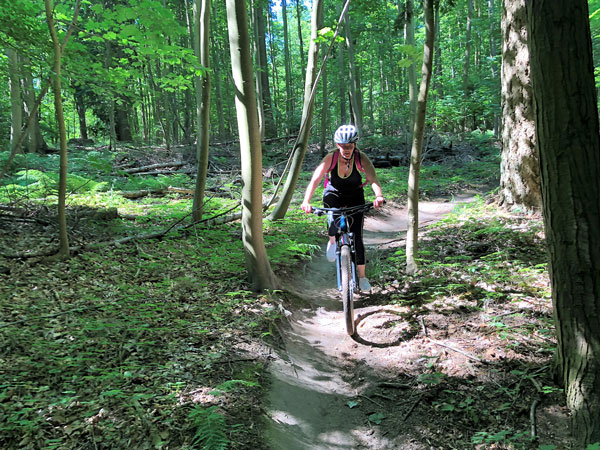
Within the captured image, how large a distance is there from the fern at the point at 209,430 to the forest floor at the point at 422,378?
18.7 inches

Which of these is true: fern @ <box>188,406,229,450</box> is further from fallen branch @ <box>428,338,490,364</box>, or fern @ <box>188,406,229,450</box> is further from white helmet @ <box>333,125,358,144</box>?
white helmet @ <box>333,125,358,144</box>

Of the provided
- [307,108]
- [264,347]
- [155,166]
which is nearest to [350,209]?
[264,347]

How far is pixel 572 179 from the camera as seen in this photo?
245cm

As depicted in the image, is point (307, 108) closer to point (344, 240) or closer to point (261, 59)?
point (344, 240)

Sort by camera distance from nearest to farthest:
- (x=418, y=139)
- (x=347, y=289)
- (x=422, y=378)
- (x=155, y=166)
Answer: (x=422, y=378)
(x=347, y=289)
(x=418, y=139)
(x=155, y=166)

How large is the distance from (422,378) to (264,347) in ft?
5.54

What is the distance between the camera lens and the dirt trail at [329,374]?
3.07 m

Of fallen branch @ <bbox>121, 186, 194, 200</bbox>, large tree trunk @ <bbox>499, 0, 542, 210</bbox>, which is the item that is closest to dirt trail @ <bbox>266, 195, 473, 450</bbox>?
large tree trunk @ <bbox>499, 0, 542, 210</bbox>

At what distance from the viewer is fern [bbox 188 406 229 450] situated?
8.27 ft

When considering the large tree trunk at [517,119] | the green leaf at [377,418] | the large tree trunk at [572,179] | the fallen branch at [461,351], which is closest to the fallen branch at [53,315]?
the green leaf at [377,418]

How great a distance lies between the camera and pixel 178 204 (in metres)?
9.23

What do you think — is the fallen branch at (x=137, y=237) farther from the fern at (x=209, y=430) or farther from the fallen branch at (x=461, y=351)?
the fallen branch at (x=461, y=351)

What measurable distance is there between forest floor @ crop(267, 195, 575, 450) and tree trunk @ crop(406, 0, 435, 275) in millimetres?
654

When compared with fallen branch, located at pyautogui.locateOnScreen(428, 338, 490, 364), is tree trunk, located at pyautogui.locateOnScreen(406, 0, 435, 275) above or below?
above
